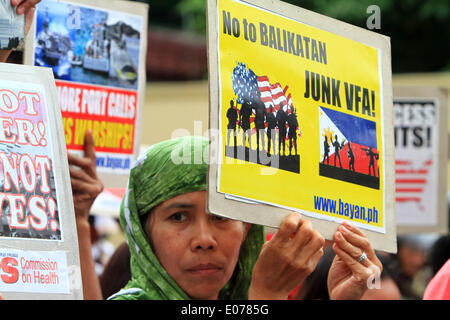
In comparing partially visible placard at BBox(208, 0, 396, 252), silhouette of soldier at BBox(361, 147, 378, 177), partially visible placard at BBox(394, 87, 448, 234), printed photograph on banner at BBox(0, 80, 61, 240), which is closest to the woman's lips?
partially visible placard at BBox(208, 0, 396, 252)

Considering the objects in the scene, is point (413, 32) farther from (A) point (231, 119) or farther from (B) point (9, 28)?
(B) point (9, 28)

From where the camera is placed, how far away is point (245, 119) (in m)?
2.28

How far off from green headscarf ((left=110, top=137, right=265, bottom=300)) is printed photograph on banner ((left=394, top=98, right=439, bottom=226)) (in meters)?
2.09

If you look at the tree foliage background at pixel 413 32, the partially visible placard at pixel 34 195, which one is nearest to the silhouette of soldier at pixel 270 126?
the partially visible placard at pixel 34 195

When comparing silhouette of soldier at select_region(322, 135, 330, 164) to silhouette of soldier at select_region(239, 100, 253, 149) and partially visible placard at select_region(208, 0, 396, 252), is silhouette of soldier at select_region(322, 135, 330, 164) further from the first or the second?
silhouette of soldier at select_region(239, 100, 253, 149)

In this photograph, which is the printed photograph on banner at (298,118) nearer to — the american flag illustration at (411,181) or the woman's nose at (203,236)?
the woman's nose at (203,236)

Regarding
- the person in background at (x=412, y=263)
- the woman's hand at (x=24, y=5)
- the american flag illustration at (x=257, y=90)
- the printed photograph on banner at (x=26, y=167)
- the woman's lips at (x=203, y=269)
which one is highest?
the woman's hand at (x=24, y=5)

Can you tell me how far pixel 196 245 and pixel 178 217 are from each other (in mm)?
117

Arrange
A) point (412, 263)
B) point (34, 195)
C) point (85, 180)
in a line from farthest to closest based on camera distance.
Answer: point (412, 263), point (85, 180), point (34, 195)

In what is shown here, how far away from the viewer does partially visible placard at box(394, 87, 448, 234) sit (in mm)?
4645

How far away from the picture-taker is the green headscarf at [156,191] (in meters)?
2.62

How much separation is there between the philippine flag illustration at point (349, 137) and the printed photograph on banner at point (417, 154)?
6.61 feet

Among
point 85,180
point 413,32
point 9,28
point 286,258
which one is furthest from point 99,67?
point 413,32

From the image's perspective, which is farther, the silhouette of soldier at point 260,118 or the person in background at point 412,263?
the person in background at point 412,263
